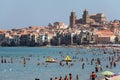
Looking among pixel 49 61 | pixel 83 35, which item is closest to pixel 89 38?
pixel 83 35

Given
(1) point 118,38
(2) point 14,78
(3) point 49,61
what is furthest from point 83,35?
(2) point 14,78

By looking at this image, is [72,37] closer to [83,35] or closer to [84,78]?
[83,35]

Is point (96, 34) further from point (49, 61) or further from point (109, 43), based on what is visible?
point (49, 61)

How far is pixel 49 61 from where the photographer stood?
73000mm

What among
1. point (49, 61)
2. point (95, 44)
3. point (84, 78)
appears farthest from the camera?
point (95, 44)

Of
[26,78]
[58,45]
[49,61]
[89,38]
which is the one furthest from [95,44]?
[26,78]

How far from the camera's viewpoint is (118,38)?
7781 inches

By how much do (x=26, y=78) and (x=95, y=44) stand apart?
143573 millimetres

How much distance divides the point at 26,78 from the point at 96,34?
15250 centimetres

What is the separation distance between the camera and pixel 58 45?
198m

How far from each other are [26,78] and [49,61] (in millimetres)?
25163

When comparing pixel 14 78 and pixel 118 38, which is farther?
pixel 118 38

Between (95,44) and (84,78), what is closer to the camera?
(84,78)

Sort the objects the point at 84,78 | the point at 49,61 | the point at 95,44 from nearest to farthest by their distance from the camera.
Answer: the point at 84,78 < the point at 49,61 < the point at 95,44
